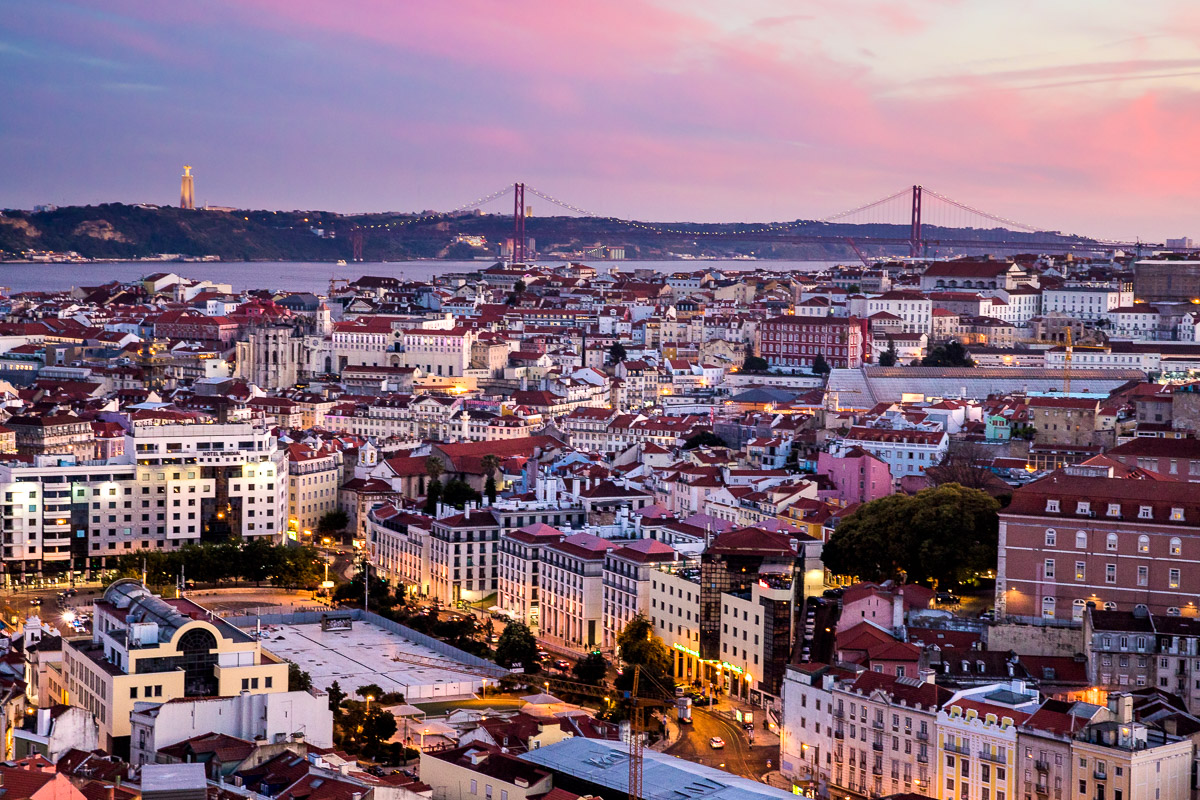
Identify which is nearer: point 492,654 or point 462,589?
point 492,654

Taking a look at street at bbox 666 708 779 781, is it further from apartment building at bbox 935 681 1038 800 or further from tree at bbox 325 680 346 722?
tree at bbox 325 680 346 722

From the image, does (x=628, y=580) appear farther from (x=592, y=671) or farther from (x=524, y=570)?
(x=524, y=570)

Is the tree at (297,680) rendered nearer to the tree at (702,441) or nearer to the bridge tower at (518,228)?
the tree at (702,441)

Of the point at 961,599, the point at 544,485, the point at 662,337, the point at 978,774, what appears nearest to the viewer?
the point at 978,774

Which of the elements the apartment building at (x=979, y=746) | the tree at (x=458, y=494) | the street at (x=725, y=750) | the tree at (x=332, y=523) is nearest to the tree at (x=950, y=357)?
the tree at (x=458, y=494)

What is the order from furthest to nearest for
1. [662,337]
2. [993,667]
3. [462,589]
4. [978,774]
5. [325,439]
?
1. [662,337]
2. [325,439]
3. [462,589]
4. [993,667]
5. [978,774]

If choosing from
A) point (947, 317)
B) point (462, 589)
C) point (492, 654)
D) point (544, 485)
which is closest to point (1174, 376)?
point (947, 317)

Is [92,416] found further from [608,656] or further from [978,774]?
[978,774]
